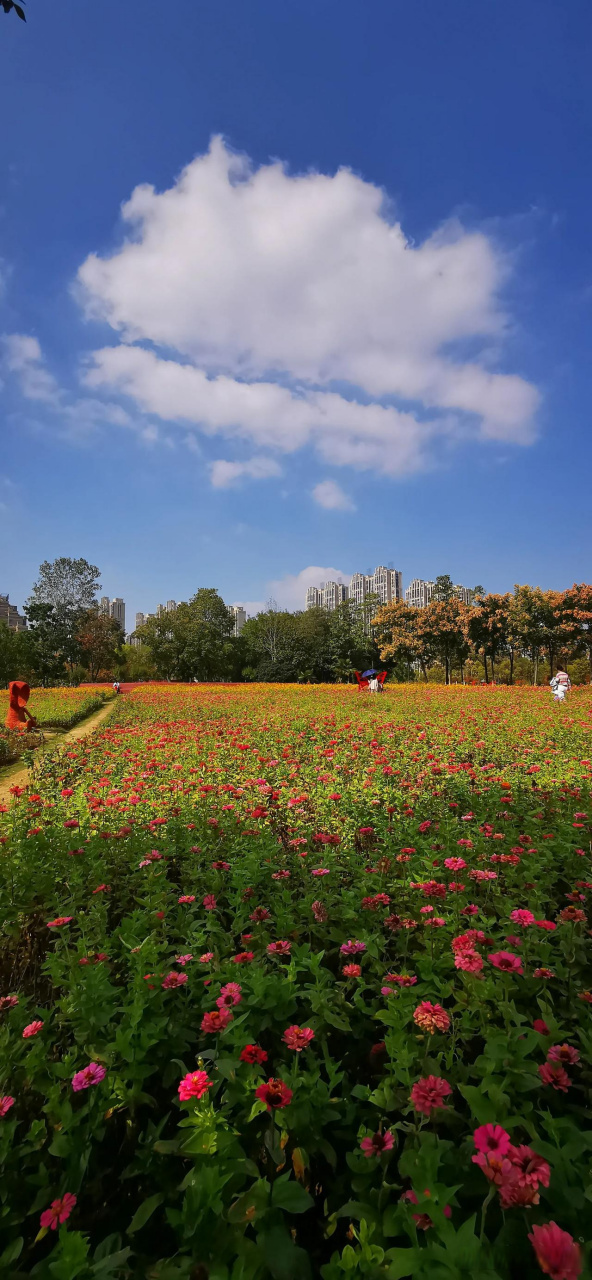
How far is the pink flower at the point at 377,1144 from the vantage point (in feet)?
4.45

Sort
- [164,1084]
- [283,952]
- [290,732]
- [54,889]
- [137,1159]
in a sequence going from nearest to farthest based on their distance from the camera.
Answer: [137,1159] < [164,1084] < [283,952] < [54,889] < [290,732]

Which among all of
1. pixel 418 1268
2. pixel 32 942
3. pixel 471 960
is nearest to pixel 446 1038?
pixel 471 960

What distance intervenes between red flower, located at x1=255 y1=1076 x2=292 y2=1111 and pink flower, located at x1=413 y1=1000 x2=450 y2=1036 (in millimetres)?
396

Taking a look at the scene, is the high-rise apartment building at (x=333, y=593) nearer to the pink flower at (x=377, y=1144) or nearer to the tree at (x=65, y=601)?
the tree at (x=65, y=601)

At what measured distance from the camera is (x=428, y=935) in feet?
7.37

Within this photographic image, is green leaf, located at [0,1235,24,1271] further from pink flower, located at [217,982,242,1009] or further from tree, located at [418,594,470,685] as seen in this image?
tree, located at [418,594,470,685]

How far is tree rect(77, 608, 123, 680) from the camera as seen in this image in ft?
143

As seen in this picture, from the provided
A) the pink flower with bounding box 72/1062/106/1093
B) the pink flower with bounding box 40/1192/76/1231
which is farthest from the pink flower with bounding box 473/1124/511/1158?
the pink flower with bounding box 72/1062/106/1093

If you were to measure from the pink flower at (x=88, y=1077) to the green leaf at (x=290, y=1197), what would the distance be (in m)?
0.57

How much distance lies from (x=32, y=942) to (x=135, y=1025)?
4.43ft

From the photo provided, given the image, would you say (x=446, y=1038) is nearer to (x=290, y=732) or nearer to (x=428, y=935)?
(x=428, y=935)

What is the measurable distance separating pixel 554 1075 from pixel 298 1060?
2.58 feet


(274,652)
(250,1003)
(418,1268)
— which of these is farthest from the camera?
(274,652)

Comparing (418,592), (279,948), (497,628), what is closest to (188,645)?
(497,628)
